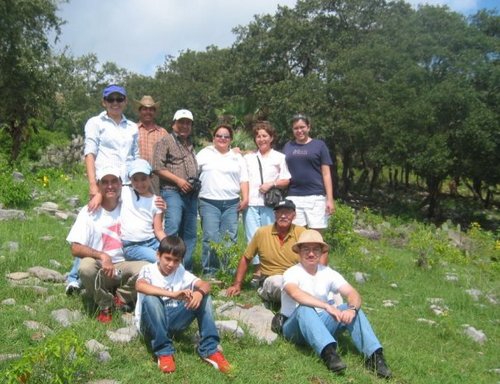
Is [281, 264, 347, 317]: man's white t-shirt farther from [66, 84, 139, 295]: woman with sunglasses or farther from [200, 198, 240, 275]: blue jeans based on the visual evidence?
[66, 84, 139, 295]: woman with sunglasses

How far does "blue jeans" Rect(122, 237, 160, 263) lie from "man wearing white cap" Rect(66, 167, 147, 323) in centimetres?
6

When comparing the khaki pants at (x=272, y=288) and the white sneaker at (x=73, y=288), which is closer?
the white sneaker at (x=73, y=288)

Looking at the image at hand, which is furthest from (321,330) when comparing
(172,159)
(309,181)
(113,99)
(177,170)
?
(113,99)

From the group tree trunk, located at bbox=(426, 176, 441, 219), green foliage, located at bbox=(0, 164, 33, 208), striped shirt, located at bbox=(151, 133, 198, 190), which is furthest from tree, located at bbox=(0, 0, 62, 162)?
tree trunk, located at bbox=(426, 176, 441, 219)

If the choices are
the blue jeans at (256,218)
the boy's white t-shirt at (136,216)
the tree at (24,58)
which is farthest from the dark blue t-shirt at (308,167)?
the tree at (24,58)

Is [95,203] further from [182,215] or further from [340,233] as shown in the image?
[340,233]

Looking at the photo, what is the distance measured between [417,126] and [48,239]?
17.8m

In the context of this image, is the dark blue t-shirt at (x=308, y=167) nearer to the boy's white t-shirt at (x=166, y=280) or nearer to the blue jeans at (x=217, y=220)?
the blue jeans at (x=217, y=220)

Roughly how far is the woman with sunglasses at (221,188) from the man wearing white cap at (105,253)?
4.09 ft

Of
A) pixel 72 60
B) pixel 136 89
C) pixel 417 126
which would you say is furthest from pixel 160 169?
pixel 136 89

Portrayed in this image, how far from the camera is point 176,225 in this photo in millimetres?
5828

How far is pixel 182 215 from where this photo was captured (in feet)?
19.6

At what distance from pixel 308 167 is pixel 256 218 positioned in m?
0.86

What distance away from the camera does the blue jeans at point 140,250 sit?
4.93 metres
